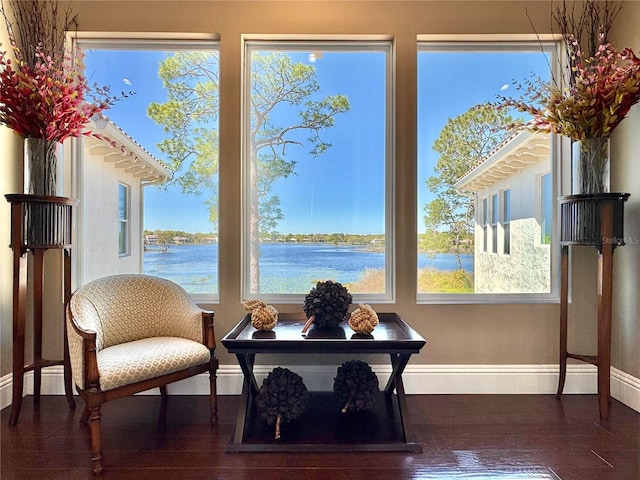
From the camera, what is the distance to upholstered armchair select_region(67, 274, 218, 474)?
6.49ft

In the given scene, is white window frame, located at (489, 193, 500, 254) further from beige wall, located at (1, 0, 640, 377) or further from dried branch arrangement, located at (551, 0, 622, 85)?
dried branch arrangement, located at (551, 0, 622, 85)

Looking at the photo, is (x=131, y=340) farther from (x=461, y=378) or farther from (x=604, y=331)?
(x=604, y=331)

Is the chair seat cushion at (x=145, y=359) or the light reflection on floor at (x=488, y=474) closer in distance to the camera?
the light reflection on floor at (x=488, y=474)

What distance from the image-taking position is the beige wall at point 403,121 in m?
2.91

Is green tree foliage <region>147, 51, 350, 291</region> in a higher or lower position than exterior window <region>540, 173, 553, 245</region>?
higher

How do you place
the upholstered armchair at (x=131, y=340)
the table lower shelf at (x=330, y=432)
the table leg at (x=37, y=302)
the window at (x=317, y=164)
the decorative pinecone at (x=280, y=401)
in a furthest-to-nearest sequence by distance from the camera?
the window at (x=317, y=164) < the table leg at (x=37, y=302) < the decorative pinecone at (x=280, y=401) < the table lower shelf at (x=330, y=432) < the upholstered armchair at (x=131, y=340)

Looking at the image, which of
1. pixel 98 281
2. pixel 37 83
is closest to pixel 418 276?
pixel 98 281

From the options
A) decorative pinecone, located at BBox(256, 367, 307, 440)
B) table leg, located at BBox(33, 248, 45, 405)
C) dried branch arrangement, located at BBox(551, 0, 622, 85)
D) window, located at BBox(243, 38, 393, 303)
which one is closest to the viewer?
decorative pinecone, located at BBox(256, 367, 307, 440)

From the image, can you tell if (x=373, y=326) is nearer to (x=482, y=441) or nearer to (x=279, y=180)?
(x=482, y=441)

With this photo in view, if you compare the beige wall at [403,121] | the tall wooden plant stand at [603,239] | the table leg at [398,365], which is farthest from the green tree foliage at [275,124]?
the tall wooden plant stand at [603,239]

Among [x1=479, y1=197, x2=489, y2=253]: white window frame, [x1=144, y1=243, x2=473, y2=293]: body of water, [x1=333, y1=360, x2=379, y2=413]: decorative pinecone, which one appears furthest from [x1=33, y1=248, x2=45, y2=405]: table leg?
[x1=479, y1=197, x2=489, y2=253]: white window frame

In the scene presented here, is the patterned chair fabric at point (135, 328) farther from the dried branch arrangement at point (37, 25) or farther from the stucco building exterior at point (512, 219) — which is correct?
the stucco building exterior at point (512, 219)

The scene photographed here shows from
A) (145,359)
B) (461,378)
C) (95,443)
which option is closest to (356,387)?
(461,378)

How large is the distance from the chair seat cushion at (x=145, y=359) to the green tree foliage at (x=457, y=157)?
1870 millimetres
